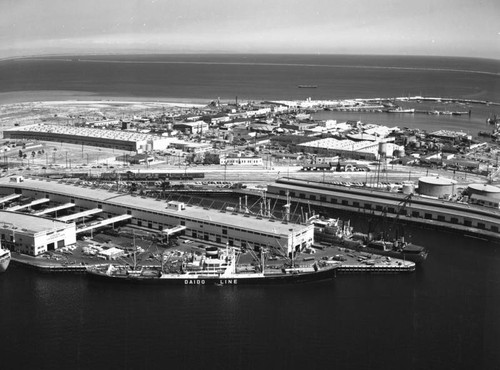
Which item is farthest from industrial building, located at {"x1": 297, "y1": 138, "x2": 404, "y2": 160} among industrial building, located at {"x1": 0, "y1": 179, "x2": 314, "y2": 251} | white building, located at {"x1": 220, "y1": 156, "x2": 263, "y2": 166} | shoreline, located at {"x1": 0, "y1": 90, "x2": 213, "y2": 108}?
shoreline, located at {"x1": 0, "y1": 90, "x2": 213, "y2": 108}

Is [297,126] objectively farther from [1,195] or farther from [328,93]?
[328,93]

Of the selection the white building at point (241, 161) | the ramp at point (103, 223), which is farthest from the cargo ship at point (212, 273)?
the white building at point (241, 161)

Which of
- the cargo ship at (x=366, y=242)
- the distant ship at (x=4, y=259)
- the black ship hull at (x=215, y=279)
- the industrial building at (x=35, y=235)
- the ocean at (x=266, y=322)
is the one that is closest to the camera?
the ocean at (x=266, y=322)

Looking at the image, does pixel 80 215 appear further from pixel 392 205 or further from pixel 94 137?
pixel 94 137

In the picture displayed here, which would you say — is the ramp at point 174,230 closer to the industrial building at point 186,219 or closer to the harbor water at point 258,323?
the industrial building at point 186,219

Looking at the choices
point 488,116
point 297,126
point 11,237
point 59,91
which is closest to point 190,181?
point 11,237

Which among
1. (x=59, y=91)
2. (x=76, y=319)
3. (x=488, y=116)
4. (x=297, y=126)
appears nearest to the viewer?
(x=76, y=319)

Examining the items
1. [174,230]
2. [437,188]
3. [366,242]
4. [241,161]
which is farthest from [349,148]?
[174,230]
